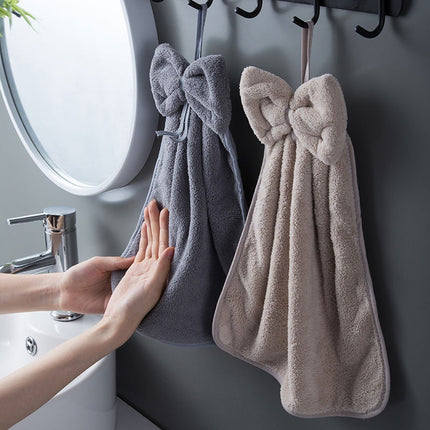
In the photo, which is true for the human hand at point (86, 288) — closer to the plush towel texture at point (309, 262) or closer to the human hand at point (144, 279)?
the human hand at point (144, 279)

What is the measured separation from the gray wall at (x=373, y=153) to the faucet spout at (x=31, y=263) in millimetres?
296

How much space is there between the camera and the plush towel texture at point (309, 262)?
2.09ft

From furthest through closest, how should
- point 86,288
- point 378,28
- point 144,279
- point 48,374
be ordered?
point 86,288
point 144,279
point 48,374
point 378,28

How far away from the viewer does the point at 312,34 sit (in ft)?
2.20

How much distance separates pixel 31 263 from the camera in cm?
108

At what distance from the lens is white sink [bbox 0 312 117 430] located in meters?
0.84

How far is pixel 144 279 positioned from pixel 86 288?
15cm

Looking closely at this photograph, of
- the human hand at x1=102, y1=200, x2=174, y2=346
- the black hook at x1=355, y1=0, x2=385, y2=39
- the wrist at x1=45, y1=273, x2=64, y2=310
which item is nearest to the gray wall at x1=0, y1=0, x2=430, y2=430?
the black hook at x1=355, y1=0, x2=385, y2=39

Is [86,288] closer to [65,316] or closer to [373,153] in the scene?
[65,316]

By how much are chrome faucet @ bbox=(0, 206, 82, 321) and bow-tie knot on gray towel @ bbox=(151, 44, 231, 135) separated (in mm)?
368

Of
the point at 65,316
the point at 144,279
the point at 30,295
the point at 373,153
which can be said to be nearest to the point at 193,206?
the point at 144,279

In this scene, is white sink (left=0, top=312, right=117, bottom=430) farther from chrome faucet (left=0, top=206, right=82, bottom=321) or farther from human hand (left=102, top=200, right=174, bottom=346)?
human hand (left=102, top=200, right=174, bottom=346)

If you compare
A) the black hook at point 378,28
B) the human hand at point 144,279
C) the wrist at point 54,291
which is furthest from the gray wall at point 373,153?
the wrist at point 54,291

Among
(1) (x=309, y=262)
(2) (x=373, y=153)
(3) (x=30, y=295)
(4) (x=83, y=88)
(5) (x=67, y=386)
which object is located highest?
(4) (x=83, y=88)
